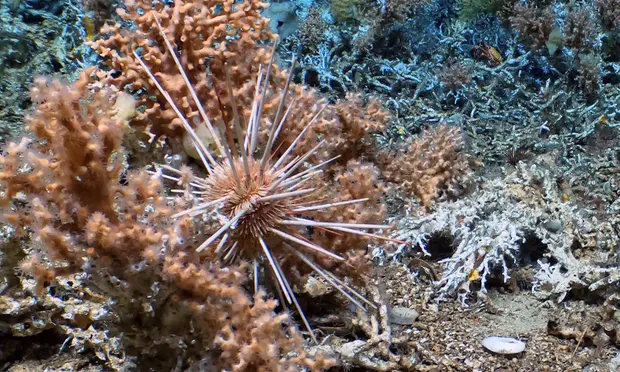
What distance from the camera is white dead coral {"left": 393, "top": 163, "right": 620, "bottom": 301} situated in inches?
118

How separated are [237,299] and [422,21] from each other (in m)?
4.35

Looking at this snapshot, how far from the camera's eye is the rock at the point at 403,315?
8.68 feet

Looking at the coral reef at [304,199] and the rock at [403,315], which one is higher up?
the coral reef at [304,199]

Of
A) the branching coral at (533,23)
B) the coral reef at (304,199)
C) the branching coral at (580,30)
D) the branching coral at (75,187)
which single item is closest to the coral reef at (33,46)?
the coral reef at (304,199)

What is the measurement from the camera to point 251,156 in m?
1.92

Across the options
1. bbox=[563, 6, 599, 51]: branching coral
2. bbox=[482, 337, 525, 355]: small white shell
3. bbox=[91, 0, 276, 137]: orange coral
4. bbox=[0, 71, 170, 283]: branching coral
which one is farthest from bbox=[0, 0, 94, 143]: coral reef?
bbox=[563, 6, 599, 51]: branching coral

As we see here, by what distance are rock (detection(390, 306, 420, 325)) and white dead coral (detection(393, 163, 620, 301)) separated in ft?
1.10

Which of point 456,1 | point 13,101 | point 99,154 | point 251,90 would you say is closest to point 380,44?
point 456,1

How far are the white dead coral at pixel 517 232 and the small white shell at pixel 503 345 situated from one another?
0.40 m

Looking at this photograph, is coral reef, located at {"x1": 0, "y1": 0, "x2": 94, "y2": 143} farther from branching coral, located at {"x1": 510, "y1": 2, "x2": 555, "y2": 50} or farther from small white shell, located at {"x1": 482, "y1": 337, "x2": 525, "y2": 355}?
branching coral, located at {"x1": 510, "y1": 2, "x2": 555, "y2": 50}

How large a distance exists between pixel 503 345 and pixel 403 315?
1.68ft

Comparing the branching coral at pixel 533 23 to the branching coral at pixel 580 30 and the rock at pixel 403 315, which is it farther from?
the rock at pixel 403 315

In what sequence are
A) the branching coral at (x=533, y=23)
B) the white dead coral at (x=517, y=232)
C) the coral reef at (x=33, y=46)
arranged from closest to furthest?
the white dead coral at (x=517, y=232) → the coral reef at (x=33, y=46) → the branching coral at (x=533, y=23)

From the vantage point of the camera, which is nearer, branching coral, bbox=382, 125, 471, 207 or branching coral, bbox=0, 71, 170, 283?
branching coral, bbox=0, 71, 170, 283
